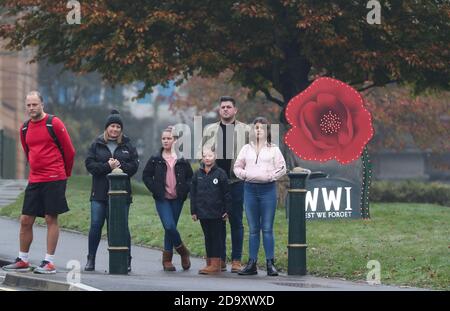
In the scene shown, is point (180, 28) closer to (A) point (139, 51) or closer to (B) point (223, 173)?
(A) point (139, 51)

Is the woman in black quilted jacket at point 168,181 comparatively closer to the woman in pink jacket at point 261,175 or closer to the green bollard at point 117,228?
the green bollard at point 117,228

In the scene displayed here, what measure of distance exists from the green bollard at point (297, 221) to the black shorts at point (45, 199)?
2640 mm

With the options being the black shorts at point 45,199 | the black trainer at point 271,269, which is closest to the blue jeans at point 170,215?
the black trainer at point 271,269

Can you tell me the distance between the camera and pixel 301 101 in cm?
2367

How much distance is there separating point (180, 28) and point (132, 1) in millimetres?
1182

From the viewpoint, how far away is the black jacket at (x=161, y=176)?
15219mm

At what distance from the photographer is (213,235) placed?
15039mm

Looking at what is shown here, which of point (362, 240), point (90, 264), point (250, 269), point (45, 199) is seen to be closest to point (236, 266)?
point (250, 269)

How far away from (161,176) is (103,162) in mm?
756

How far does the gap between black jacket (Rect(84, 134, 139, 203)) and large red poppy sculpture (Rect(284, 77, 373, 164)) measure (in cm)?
843

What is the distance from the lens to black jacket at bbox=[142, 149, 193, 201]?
15219 mm

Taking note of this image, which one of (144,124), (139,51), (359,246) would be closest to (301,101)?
(139,51)

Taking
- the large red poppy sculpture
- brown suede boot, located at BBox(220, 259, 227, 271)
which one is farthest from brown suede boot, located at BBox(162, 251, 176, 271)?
the large red poppy sculpture

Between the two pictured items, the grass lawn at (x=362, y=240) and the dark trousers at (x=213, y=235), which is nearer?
the dark trousers at (x=213, y=235)
